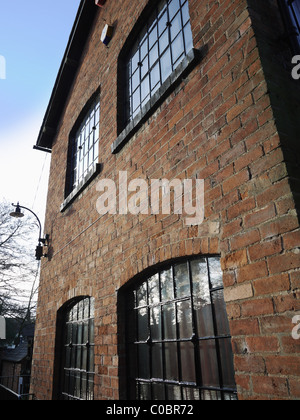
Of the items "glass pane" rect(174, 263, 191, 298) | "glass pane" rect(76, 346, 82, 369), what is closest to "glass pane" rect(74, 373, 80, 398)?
"glass pane" rect(76, 346, 82, 369)

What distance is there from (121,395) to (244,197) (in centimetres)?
223

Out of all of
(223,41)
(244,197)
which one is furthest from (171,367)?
(223,41)

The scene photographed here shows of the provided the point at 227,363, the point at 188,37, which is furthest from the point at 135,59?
the point at 227,363

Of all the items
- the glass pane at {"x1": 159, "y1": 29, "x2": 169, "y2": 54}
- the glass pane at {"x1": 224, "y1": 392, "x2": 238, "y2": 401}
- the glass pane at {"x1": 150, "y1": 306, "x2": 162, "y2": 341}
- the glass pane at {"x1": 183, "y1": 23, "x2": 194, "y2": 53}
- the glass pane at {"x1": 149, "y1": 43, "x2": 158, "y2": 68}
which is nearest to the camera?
the glass pane at {"x1": 224, "y1": 392, "x2": 238, "y2": 401}

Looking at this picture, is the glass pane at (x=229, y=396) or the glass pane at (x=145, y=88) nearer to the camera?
the glass pane at (x=229, y=396)

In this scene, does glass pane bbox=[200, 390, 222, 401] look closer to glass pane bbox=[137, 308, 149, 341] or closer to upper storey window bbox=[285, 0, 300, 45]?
glass pane bbox=[137, 308, 149, 341]

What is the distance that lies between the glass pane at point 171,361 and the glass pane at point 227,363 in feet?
1.70

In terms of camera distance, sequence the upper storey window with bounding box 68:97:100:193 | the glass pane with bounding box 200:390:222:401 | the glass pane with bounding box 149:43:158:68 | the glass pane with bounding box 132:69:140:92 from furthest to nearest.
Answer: the upper storey window with bounding box 68:97:100:193 → the glass pane with bounding box 132:69:140:92 → the glass pane with bounding box 149:43:158:68 → the glass pane with bounding box 200:390:222:401

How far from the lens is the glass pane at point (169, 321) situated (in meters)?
2.46

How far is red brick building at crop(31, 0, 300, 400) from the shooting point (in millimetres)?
1621

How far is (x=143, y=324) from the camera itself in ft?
9.28

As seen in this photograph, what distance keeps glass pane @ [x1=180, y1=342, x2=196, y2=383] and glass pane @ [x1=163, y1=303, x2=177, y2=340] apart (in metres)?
0.15

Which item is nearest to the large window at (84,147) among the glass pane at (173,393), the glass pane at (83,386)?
the glass pane at (83,386)

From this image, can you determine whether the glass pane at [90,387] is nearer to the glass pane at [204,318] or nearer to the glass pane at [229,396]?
the glass pane at [204,318]
